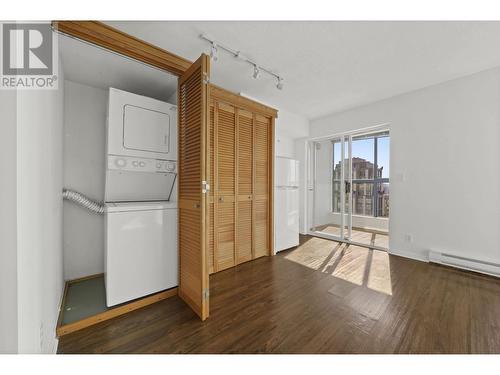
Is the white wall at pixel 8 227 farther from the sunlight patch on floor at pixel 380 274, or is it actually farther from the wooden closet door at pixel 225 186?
the sunlight patch on floor at pixel 380 274

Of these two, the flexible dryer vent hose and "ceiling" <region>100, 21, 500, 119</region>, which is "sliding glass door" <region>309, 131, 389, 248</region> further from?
the flexible dryer vent hose

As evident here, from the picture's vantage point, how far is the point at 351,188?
4016 millimetres

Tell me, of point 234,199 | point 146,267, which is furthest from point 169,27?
point 146,267

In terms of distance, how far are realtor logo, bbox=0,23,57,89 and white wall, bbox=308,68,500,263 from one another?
4228mm

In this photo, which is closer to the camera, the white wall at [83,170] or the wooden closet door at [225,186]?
the white wall at [83,170]

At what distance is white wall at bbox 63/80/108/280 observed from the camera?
241 centimetres

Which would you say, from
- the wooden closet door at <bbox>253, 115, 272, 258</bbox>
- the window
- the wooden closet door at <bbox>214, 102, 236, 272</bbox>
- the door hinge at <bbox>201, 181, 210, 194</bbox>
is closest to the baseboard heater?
the window

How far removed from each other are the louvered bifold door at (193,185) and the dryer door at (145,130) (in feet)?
0.75

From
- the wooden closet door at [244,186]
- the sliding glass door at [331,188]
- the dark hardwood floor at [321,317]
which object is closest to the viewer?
the dark hardwood floor at [321,317]

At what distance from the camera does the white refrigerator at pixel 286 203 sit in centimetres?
350

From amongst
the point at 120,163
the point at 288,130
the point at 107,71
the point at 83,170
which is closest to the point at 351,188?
the point at 288,130

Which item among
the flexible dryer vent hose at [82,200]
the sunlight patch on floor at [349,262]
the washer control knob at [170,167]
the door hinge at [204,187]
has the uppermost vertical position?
the washer control knob at [170,167]

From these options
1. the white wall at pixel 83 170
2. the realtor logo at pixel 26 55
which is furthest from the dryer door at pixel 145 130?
the white wall at pixel 83 170
